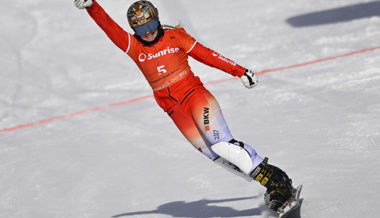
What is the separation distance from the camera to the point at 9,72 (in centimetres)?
1195

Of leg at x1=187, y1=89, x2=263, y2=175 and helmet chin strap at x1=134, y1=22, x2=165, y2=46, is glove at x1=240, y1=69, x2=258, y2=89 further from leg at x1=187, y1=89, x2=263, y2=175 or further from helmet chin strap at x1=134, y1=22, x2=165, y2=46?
helmet chin strap at x1=134, y1=22, x2=165, y2=46

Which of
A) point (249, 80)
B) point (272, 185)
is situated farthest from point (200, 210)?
point (249, 80)

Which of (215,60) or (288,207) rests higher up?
(215,60)

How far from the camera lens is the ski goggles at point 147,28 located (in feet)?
16.7

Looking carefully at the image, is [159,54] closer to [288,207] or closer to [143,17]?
[143,17]

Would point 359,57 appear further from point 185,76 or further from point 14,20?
point 14,20

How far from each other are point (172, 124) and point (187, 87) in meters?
3.57

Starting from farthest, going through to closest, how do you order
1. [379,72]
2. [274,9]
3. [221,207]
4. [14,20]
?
[14,20], [274,9], [379,72], [221,207]

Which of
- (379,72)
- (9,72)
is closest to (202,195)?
(379,72)

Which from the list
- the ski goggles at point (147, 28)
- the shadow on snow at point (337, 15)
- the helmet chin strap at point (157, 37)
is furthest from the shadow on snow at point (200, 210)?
the shadow on snow at point (337, 15)

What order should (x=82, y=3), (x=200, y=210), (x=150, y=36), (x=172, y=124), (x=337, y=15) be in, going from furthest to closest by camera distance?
(x=337, y=15), (x=172, y=124), (x=200, y=210), (x=150, y=36), (x=82, y=3)

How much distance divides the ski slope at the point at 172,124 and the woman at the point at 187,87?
1.71 ft

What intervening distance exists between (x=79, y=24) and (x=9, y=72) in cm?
238

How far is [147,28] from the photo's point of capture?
510 centimetres
